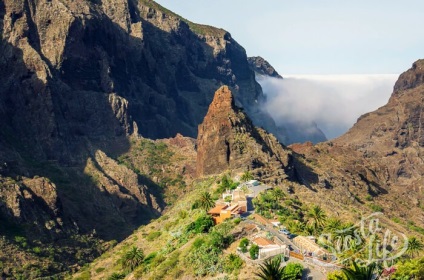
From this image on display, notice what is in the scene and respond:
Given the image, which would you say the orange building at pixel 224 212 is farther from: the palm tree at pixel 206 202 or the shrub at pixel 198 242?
the shrub at pixel 198 242

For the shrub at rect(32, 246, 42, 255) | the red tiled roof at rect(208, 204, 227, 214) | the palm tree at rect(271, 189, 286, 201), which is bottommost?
the shrub at rect(32, 246, 42, 255)

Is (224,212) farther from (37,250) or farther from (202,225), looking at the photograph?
(37,250)

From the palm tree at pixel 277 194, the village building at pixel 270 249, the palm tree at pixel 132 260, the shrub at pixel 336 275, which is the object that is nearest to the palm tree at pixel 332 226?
the palm tree at pixel 277 194

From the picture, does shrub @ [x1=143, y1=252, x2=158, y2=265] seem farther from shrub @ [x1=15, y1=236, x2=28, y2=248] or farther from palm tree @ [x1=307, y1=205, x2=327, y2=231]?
shrub @ [x1=15, y1=236, x2=28, y2=248]

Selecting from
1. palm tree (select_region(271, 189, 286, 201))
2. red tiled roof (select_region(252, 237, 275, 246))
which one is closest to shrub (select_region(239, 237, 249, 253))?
red tiled roof (select_region(252, 237, 275, 246))

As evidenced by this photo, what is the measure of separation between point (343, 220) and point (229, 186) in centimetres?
2587

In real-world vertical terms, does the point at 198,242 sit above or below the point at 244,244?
below

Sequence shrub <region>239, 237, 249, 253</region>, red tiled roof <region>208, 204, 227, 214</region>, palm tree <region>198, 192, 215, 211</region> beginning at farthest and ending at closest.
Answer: palm tree <region>198, 192, 215, 211</region> → red tiled roof <region>208, 204, 227, 214</region> → shrub <region>239, 237, 249, 253</region>

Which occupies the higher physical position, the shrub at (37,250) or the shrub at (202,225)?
the shrub at (202,225)

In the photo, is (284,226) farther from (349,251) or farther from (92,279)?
(92,279)

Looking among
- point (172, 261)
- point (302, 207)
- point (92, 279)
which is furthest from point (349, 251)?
point (92, 279)

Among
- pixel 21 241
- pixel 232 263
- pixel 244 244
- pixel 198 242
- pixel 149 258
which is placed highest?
pixel 244 244

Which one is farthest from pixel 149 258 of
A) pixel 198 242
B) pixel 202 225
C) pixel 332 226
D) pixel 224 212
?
pixel 332 226

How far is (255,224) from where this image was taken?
114 meters
